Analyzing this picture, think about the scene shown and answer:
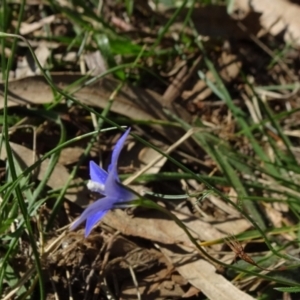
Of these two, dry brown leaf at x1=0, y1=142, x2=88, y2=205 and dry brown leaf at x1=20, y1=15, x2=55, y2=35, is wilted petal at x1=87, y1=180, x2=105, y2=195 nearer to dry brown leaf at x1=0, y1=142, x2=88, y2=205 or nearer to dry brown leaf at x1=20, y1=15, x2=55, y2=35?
dry brown leaf at x1=0, y1=142, x2=88, y2=205

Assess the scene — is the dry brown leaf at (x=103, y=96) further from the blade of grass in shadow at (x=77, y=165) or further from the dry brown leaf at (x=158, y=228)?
the dry brown leaf at (x=158, y=228)

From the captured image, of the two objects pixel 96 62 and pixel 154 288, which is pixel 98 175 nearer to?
pixel 154 288

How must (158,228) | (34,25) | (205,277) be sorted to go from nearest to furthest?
(205,277), (158,228), (34,25)

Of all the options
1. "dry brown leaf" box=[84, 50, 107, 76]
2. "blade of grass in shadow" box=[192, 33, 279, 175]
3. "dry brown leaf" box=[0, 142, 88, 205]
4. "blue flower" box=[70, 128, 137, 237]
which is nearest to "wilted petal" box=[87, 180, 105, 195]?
"blue flower" box=[70, 128, 137, 237]

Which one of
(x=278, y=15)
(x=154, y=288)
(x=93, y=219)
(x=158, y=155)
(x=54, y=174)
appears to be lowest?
(x=154, y=288)

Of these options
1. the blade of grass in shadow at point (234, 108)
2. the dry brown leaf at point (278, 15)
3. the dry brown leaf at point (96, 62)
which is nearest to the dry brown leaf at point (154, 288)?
the blade of grass in shadow at point (234, 108)

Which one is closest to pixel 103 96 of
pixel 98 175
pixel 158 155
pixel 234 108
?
pixel 158 155
